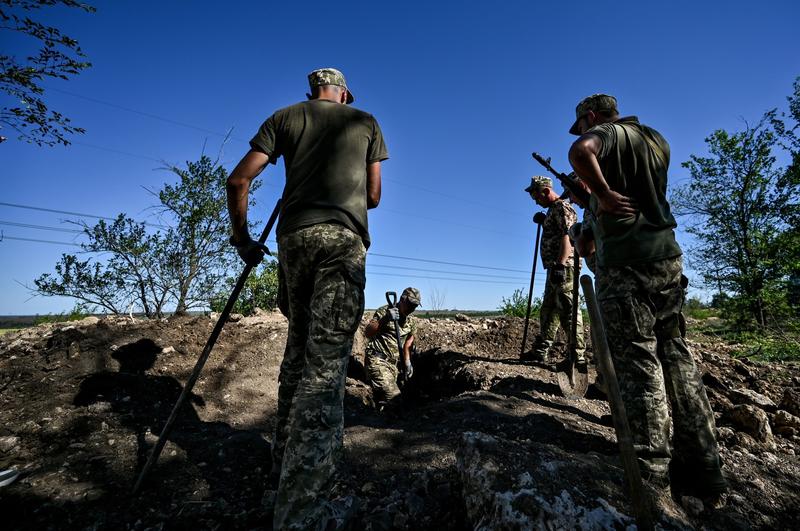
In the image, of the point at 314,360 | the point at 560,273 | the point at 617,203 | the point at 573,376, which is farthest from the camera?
the point at 560,273

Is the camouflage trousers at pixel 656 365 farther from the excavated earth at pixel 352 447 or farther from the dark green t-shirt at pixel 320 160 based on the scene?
the dark green t-shirt at pixel 320 160

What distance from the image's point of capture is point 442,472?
7.34ft

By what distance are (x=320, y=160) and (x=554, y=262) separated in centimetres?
401

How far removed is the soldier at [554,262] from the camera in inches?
198

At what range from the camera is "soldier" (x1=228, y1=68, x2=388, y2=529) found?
5.49 ft

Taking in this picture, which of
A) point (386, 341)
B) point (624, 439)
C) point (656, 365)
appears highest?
point (386, 341)

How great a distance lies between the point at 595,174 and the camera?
202 cm

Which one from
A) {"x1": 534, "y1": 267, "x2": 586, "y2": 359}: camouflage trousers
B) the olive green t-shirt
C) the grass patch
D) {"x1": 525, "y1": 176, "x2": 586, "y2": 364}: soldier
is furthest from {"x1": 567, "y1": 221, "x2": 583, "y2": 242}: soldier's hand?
the grass patch

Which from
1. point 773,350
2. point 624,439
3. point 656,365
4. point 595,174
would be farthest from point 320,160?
point 773,350

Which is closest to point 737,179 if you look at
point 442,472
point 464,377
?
point 464,377

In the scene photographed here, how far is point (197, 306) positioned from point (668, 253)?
373 inches

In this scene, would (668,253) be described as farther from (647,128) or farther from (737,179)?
(737,179)

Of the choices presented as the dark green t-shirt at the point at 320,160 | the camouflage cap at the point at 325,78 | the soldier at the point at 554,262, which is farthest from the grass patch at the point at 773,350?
the camouflage cap at the point at 325,78

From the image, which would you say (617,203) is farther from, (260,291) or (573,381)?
(260,291)
